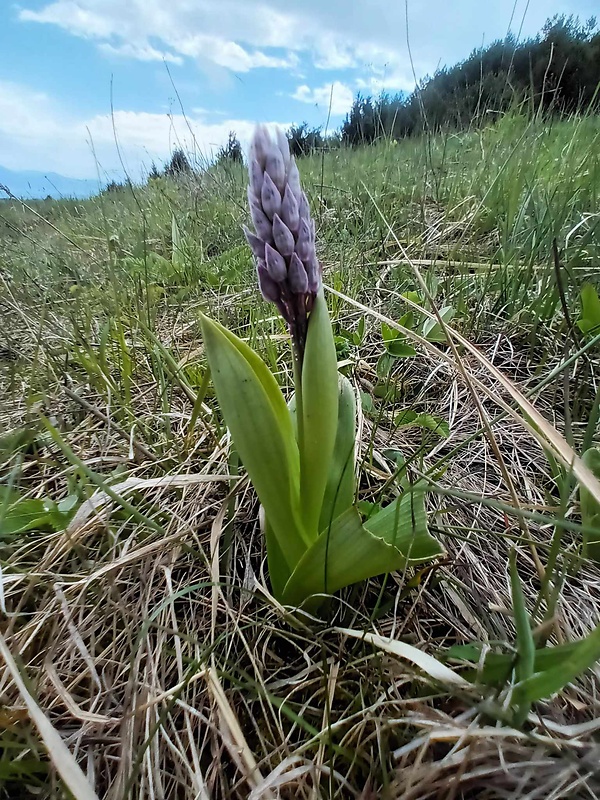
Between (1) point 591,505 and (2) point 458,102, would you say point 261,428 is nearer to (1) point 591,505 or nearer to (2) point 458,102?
(1) point 591,505

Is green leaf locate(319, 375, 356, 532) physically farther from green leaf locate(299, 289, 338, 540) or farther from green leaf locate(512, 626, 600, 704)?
green leaf locate(512, 626, 600, 704)

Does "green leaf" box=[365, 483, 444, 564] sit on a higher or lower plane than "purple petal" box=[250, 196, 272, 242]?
lower

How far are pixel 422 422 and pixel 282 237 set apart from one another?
1.48 ft

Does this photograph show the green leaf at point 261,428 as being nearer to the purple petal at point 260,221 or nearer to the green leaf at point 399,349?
the purple petal at point 260,221

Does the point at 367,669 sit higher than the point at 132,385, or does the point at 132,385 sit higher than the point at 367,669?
the point at 132,385

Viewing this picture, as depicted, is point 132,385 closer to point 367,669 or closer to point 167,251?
point 367,669

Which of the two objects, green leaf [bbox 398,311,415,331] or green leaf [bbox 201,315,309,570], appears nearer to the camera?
green leaf [bbox 201,315,309,570]

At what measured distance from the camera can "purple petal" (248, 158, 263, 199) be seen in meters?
0.52

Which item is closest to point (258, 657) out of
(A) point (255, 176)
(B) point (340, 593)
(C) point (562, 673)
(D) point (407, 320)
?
(B) point (340, 593)

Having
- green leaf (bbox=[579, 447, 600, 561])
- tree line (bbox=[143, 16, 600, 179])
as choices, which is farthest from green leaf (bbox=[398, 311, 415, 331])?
tree line (bbox=[143, 16, 600, 179])

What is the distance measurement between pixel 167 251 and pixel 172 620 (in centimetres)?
161

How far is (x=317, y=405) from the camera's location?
0.57m

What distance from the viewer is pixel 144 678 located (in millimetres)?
545

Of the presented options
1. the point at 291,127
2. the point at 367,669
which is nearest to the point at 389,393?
the point at 367,669
